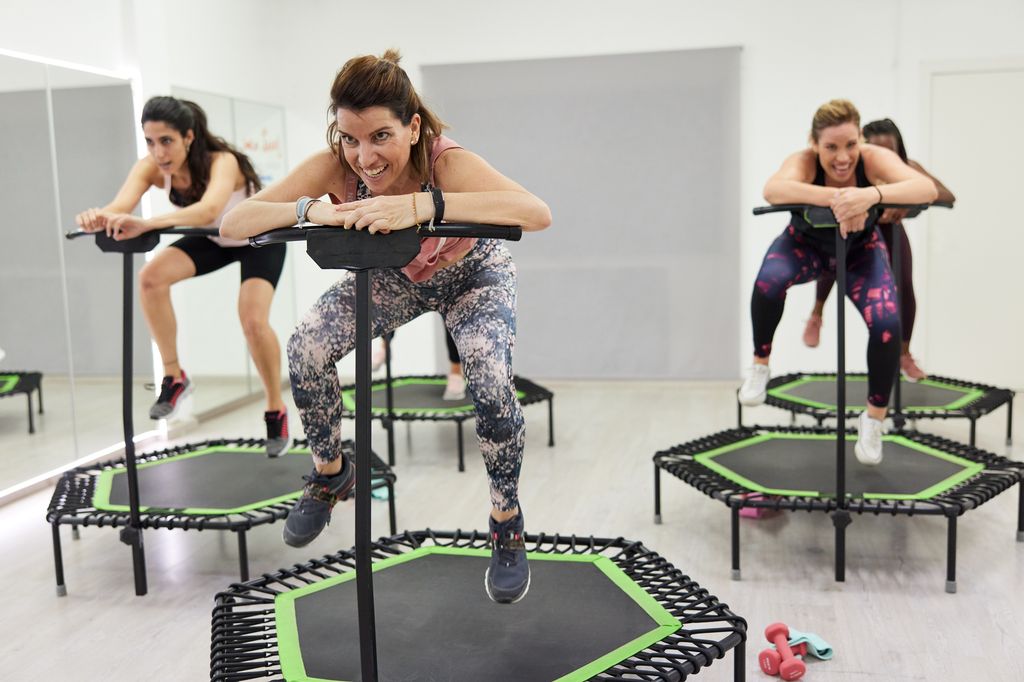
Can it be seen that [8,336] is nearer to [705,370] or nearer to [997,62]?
[705,370]

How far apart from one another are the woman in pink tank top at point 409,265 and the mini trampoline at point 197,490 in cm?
76

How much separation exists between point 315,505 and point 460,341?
1.70 feet

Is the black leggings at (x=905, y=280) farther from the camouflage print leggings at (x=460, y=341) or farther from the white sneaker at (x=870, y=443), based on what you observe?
the camouflage print leggings at (x=460, y=341)

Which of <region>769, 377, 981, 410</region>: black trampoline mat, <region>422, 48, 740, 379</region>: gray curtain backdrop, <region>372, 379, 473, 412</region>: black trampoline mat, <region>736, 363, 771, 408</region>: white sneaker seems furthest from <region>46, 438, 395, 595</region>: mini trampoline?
<region>422, 48, 740, 379</region>: gray curtain backdrop

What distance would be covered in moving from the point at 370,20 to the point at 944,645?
5.01 meters

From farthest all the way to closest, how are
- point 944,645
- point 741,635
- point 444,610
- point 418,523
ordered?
point 418,523, point 944,645, point 444,610, point 741,635

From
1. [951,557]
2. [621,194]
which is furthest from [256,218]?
[621,194]

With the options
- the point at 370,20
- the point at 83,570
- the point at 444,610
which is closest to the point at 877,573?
the point at 444,610

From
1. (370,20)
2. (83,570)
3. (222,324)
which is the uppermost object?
(370,20)

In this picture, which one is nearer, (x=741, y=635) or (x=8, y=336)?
(x=741, y=635)

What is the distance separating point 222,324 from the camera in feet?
17.5

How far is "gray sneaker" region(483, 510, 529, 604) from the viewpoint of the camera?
196 cm

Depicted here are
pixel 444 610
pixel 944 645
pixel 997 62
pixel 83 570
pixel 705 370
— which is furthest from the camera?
pixel 705 370

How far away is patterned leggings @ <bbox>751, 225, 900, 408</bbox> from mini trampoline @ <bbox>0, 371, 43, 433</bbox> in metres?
2.78
